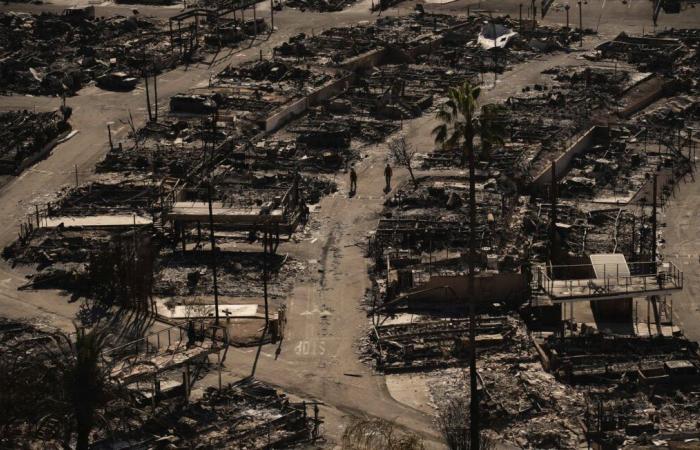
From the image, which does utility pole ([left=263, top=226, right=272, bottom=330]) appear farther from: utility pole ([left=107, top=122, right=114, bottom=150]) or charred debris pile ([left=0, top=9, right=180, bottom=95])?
charred debris pile ([left=0, top=9, right=180, bottom=95])

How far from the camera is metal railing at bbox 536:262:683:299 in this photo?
200 feet

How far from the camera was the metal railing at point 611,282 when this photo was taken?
6097 cm

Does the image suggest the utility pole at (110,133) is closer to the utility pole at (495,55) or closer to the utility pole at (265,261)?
the utility pole at (265,261)

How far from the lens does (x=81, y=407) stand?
160ft

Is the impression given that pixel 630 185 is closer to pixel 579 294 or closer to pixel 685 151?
pixel 685 151

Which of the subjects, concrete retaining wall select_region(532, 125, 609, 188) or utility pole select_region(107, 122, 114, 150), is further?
utility pole select_region(107, 122, 114, 150)

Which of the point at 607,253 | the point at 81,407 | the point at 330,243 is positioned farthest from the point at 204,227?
the point at 81,407

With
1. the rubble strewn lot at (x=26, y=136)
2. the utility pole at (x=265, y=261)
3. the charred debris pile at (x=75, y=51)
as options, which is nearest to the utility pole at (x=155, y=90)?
the charred debris pile at (x=75, y=51)

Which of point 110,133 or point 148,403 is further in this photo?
point 110,133

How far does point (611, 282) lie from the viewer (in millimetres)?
61875

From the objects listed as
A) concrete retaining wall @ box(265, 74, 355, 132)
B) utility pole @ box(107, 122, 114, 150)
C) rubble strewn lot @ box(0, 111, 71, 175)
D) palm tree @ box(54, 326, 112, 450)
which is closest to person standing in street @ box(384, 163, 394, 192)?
concrete retaining wall @ box(265, 74, 355, 132)

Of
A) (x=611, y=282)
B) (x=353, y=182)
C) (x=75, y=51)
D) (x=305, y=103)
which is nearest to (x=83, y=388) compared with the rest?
(x=611, y=282)

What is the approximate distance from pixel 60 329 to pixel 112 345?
9.66 ft

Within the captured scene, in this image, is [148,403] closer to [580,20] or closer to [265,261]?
[265,261]
